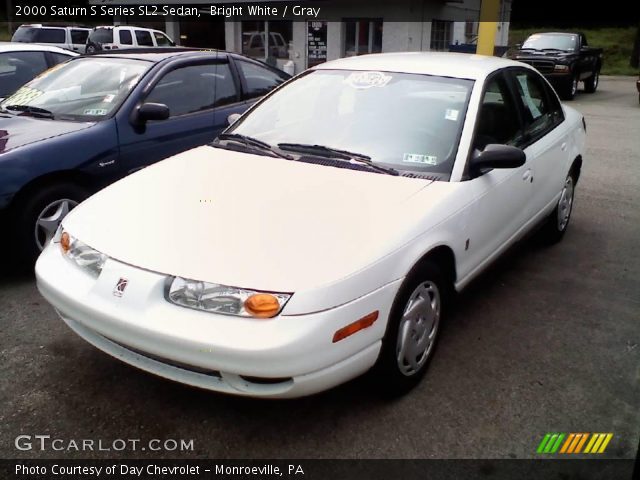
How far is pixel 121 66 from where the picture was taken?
504 centimetres

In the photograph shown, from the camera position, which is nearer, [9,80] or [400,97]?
[400,97]

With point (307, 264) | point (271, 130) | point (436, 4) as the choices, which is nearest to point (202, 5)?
point (436, 4)

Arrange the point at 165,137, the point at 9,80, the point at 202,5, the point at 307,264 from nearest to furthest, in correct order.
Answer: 1. the point at 307,264
2. the point at 165,137
3. the point at 9,80
4. the point at 202,5

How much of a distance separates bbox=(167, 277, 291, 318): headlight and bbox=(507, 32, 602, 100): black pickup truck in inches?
614

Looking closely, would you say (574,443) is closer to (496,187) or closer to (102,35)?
(496,187)

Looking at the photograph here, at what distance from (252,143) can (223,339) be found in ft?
5.67

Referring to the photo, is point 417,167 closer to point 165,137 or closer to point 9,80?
point 165,137

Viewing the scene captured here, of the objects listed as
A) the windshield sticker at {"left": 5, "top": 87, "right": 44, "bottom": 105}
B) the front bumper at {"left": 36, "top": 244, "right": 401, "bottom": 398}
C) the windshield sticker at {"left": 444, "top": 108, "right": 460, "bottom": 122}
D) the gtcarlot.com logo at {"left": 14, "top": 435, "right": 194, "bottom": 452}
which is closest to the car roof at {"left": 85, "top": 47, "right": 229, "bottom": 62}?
the windshield sticker at {"left": 5, "top": 87, "right": 44, "bottom": 105}

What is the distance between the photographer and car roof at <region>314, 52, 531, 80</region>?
11.7 ft

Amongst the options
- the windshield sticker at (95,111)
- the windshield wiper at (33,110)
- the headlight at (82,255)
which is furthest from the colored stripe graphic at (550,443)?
the windshield wiper at (33,110)

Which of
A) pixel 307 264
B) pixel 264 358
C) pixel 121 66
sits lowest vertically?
pixel 264 358

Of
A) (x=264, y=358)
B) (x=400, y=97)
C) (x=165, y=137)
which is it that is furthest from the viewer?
(x=165, y=137)

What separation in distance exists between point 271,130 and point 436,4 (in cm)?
2042

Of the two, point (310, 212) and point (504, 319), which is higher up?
point (310, 212)
